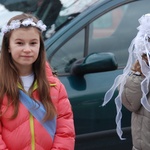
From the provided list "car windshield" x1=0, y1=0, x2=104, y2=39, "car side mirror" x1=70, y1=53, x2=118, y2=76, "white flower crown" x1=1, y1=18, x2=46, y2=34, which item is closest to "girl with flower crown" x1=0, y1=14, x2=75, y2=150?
"white flower crown" x1=1, y1=18, x2=46, y2=34

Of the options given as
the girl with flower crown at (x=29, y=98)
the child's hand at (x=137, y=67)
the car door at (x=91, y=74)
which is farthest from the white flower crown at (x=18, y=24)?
the car door at (x=91, y=74)

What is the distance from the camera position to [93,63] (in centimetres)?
406

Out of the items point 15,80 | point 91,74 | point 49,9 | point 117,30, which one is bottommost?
point 91,74

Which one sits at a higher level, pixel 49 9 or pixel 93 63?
pixel 49 9

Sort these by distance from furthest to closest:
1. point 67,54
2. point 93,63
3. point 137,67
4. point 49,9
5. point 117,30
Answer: point 49,9 → point 117,30 → point 67,54 → point 93,63 → point 137,67

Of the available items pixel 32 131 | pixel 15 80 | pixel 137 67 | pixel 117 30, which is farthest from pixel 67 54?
pixel 32 131

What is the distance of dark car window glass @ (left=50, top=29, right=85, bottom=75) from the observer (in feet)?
13.6

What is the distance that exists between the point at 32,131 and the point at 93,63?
4.37 ft

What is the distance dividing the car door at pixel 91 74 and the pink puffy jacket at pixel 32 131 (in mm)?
1096

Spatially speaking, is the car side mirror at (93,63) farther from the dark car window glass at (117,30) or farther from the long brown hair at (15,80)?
the long brown hair at (15,80)

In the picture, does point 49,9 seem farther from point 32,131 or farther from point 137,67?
point 32,131

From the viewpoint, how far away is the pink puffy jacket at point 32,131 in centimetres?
283

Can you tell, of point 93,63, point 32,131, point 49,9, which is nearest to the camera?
point 32,131

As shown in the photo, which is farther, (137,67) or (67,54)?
(67,54)
